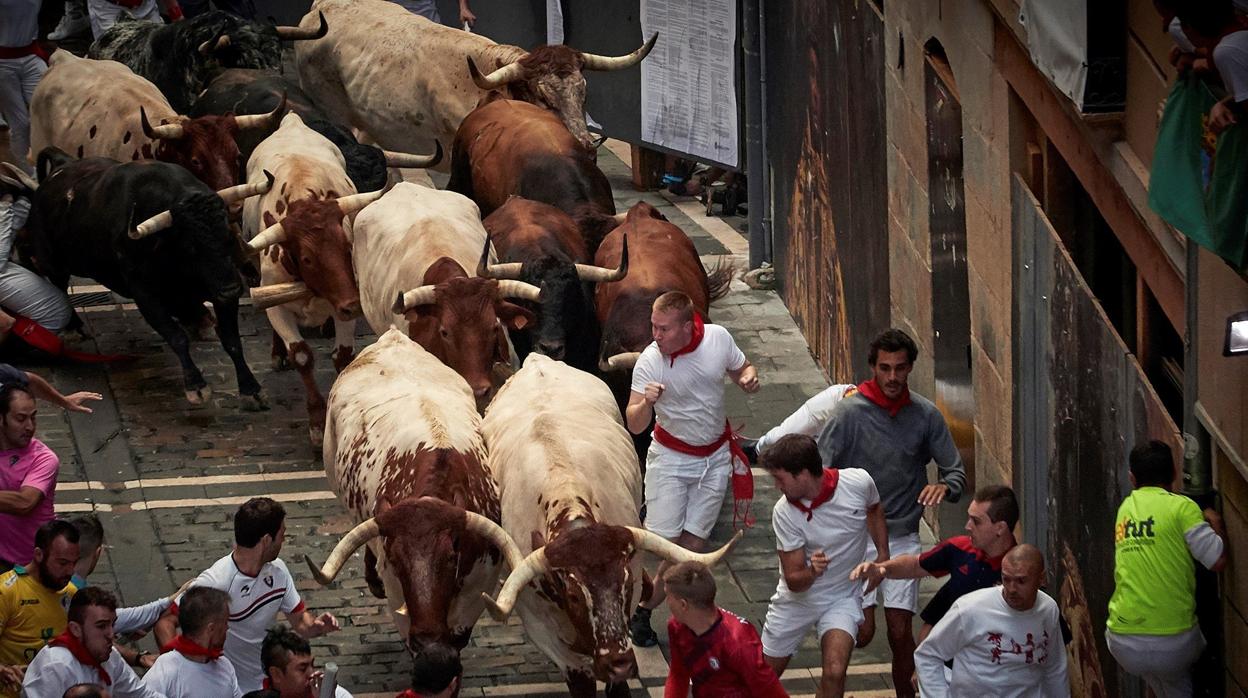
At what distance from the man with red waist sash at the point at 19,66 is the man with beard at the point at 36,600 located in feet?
33.7

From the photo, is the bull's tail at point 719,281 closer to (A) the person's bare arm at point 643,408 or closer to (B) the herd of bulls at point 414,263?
(B) the herd of bulls at point 414,263

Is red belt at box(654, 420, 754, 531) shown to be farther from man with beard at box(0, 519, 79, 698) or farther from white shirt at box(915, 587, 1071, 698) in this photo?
man with beard at box(0, 519, 79, 698)

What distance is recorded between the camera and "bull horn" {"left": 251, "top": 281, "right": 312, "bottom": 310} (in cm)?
1416

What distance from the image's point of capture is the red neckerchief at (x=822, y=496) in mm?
9445

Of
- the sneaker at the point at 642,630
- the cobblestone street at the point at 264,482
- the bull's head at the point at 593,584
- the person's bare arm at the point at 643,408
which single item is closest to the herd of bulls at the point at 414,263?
the bull's head at the point at 593,584

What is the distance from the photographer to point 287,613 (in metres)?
9.66

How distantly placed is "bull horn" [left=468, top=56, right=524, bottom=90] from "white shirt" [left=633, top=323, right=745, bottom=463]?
6437 mm

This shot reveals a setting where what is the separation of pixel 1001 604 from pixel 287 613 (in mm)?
3329

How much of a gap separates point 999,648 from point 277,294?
7103mm

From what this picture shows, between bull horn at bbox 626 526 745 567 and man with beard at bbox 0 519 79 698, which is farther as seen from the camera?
bull horn at bbox 626 526 745 567

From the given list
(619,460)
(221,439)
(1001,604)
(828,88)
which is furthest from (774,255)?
(1001,604)

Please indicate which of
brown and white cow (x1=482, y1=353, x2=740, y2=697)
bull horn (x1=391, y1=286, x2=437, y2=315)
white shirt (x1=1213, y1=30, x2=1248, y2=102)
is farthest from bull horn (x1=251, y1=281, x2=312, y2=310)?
white shirt (x1=1213, y1=30, x2=1248, y2=102)

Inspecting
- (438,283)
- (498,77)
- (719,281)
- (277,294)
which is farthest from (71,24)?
(438,283)

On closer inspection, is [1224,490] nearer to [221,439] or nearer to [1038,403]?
[1038,403]
